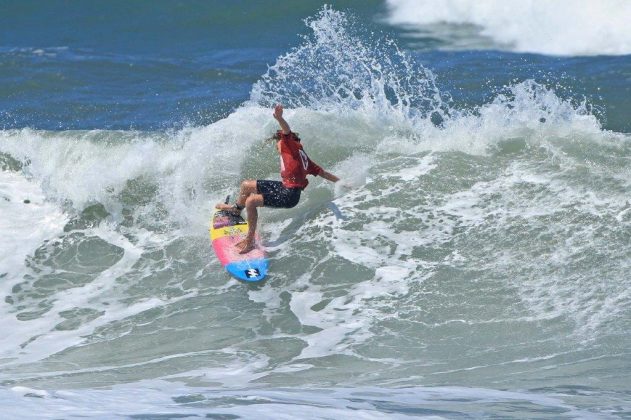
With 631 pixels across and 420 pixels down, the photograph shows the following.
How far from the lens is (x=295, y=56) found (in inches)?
665

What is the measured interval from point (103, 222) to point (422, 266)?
4.16 metres

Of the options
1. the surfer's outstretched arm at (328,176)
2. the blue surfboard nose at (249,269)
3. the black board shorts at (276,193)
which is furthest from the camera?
the surfer's outstretched arm at (328,176)

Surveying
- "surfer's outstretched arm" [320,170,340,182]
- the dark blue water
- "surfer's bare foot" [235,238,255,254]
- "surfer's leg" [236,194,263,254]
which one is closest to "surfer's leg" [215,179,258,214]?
"surfer's leg" [236,194,263,254]

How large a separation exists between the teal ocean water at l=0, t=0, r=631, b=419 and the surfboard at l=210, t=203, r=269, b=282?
0.14 meters

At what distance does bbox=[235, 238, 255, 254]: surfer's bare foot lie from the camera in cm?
1029

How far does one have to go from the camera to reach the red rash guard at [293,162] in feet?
33.7

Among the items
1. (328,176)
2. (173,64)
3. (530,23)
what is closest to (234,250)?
(328,176)

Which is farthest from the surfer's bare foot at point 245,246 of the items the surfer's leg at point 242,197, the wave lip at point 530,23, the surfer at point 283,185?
the wave lip at point 530,23

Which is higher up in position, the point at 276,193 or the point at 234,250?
the point at 276,193

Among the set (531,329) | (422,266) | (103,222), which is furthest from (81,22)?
(531,329)

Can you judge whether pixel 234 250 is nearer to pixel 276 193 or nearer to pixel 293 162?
pixel 276 193

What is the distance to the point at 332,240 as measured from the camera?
34.5 ft

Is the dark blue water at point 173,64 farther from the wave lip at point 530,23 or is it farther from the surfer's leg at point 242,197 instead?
the surfer's leg at point 242,197

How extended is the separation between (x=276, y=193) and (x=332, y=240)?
0.78m
